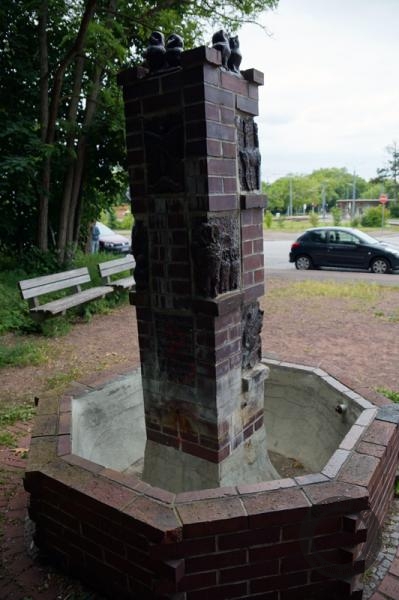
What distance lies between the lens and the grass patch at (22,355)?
17.2ft

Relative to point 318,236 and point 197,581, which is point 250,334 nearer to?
point 197,581

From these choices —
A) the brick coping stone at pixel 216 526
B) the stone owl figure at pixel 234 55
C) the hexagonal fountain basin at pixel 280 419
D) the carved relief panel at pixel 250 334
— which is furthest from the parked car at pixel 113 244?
the brick coping stone at pixel 216 526

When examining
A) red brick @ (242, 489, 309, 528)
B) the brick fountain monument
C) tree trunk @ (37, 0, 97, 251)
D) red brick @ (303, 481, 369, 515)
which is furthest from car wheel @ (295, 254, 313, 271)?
red brick @ (242, 489, 309, 528)

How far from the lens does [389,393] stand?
409 centimetres

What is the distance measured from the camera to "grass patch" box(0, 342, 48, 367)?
17.2 feet

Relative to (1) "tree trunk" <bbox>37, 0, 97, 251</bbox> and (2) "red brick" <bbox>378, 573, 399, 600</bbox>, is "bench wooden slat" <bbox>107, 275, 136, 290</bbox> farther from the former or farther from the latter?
(2) "red brick" <bbox>378, 573, 399, 600</bbox>

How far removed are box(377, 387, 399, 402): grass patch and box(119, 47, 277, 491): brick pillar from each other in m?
1.96

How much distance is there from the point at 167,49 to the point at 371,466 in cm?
213

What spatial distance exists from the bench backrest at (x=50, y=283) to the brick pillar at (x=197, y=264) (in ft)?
14.4

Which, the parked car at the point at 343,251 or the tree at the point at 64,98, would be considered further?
the parked car at the point at 343,251

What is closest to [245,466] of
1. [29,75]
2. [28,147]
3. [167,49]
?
[167,49]

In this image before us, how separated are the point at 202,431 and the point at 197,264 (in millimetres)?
854

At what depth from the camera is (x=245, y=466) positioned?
246 centimetres

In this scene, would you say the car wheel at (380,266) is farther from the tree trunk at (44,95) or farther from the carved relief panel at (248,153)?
the carved relief panel at (248,153)
